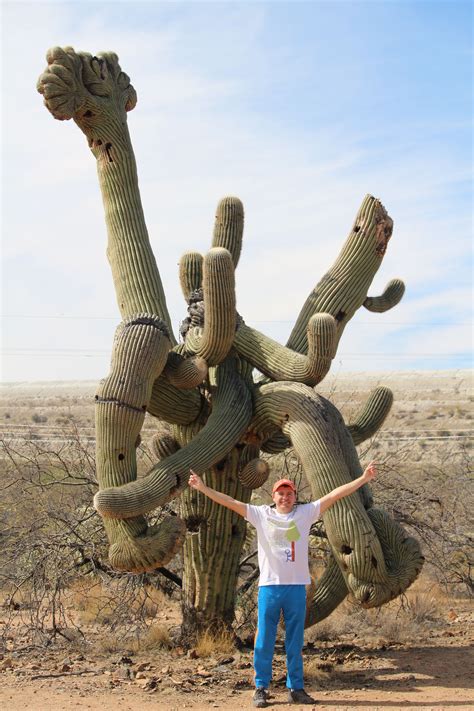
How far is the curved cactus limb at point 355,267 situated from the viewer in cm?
836

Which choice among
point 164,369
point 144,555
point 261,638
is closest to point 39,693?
point 144,555

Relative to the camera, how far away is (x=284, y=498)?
6.48 metres

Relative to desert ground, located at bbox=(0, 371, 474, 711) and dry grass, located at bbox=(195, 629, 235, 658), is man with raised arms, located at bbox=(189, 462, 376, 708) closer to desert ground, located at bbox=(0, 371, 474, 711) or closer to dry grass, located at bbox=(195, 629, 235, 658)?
desert ground, located at bbox=(0, 371, 474, 711)

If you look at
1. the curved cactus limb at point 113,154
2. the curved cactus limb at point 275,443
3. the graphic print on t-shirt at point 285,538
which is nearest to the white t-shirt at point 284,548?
the graphic print on t-shirt at point 285,538

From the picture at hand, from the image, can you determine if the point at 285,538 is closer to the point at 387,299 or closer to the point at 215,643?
the point at 215,643

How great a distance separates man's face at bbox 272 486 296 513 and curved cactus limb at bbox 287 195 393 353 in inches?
86.9

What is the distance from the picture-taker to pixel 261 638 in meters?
6.50

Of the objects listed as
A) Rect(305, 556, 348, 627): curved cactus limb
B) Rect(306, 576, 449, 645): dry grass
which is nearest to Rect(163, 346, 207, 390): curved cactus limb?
Rect(305, 556, 348, 627): curved cactus limb

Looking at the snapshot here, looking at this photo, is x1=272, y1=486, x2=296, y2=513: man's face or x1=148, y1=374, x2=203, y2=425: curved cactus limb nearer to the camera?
x1=272, y1=486, x2=296, y2=513: man's face

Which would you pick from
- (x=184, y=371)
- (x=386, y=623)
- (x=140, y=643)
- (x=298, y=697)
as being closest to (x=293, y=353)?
(x=184, y=371)

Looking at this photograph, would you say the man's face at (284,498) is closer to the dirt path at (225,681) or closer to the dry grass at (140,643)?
the dirt path at (225,681)

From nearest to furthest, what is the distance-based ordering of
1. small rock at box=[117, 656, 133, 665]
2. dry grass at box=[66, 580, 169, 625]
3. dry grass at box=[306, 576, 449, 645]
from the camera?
small rock at box=[117, 656, 133, 665] < dry grass at box=[306, 576, 449, 645] < dry grass at box=[66, 580, 169, 625]

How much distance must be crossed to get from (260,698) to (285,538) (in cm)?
114

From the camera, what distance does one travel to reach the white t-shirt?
639 cm
